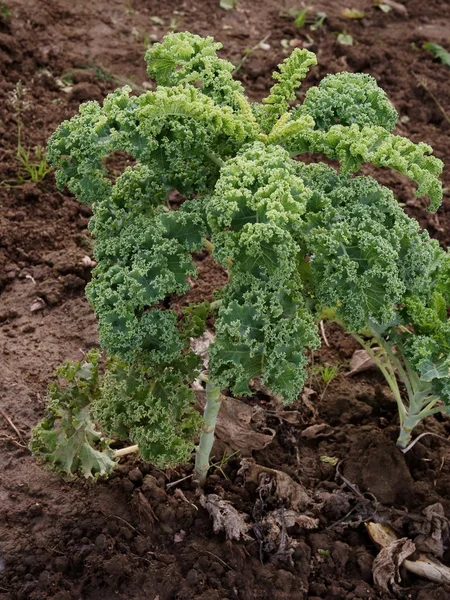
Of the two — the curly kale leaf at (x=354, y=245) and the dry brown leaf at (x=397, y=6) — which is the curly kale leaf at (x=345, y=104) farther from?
the dry brown leaf at (x=397, y=6)

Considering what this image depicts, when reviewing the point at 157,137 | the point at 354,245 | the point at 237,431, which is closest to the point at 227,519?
the point at 237,431

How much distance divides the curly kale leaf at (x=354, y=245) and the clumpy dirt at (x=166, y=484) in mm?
1217

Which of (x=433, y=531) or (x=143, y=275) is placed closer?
(x=143, y=275)

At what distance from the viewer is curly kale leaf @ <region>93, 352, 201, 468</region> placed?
323cm

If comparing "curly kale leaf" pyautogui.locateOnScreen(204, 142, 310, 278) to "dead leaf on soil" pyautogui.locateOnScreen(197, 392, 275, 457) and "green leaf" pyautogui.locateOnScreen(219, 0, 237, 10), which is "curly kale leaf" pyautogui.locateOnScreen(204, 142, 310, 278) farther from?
"green leaf" pyautogui.locateOnScreen(219, 0, 237, 10)

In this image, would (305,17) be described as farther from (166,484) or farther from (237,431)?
(166,484)

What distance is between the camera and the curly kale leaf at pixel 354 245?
2879mm

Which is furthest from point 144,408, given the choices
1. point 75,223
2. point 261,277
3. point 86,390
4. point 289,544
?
point 75,223

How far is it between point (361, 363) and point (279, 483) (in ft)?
3.30

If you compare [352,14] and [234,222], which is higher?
[234,222]

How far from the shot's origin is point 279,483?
12.5ft

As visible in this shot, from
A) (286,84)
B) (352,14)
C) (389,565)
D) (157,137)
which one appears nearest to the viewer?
(157,137)

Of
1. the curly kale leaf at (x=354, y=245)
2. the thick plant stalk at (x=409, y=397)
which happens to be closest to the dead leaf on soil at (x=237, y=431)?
the thick plant stalk at (x=409, y=397)

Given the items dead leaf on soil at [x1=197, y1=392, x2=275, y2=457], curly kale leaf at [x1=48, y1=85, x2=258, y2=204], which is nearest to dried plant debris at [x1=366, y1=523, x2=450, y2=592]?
dead leaf on soil at [x1=197, y1=392, x2=275, y2=457]
